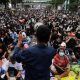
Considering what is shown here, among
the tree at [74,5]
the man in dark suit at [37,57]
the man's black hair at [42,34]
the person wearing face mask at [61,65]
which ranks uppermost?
the man's black hair at [42,34]

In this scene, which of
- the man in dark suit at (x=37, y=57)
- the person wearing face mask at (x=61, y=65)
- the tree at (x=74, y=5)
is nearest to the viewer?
the man in dark suit at (x=37, y=57)

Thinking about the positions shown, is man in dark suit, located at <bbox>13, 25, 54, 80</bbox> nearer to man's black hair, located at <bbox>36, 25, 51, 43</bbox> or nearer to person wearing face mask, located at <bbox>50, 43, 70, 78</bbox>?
man's black hair, located at <bbox>36, 25, 51, 43</bbox>

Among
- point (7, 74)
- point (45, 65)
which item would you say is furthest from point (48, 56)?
Answer: point (7, 74)

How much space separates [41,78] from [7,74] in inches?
158

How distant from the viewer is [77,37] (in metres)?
15.0

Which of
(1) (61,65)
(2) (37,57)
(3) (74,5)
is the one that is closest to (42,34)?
(2) (37,57)

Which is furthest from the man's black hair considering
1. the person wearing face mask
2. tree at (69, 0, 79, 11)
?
tree at (69, 0, 79, 11)

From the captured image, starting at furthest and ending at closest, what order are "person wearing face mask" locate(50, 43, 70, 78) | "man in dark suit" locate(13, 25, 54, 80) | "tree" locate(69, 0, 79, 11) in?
"tree" locate(69, 0, 79, 11), "person wearing face mask" locate(50, 43, 70, 78), "man in dark suit" locate(13, 25, 54, 80)

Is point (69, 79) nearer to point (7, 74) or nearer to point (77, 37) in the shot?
point (7, 74)

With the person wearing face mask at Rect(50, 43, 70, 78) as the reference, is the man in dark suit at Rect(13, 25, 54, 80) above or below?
above

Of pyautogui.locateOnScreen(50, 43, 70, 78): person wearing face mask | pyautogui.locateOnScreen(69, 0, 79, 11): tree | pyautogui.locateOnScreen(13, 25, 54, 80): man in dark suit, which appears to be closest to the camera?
pyautogui.locateOnScreen(13, 25, 54, 80): man in dark suit

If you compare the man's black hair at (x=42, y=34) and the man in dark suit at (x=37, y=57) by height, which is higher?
the man's black hair at (x=42, y=34)

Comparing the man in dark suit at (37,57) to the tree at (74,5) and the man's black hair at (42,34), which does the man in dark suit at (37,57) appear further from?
the tree at (74,5)

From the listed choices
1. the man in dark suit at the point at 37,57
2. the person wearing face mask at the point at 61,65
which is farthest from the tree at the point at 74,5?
the man in dark suit at the point at 37,57
